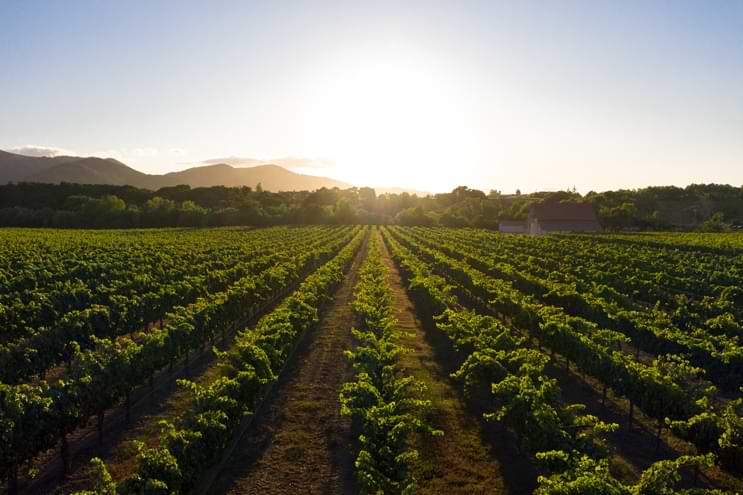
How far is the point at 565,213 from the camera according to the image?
4060 inches

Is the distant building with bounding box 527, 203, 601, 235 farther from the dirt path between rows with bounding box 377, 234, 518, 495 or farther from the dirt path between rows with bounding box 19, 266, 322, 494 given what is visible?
the dirt path between rows with bounding box 19, 266, 322, 494

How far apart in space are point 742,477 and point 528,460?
4241 millimetres

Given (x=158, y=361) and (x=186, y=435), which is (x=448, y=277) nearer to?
(x=158, y=361)

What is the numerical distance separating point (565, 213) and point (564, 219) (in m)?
1.82

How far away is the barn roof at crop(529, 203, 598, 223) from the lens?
102125 mm

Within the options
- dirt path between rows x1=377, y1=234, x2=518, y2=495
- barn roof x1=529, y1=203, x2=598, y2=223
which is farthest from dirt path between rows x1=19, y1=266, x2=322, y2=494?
barn roof x1=529, y1=203, x2=598, y2=223

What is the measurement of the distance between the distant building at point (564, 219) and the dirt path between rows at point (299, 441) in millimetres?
90009

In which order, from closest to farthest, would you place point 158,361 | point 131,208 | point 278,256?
1. point 158,361
2. point 278,256
3. point 131,208

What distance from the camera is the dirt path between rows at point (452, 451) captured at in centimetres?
1064

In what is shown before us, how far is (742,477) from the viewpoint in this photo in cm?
1048

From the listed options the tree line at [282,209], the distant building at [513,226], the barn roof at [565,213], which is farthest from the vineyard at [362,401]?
the tree line at [282,209]

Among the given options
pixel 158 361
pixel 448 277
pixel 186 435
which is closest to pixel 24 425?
pixel 186 435

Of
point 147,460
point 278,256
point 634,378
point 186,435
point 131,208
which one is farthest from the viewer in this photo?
point 131,208

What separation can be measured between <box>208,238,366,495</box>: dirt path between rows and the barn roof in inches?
3644
